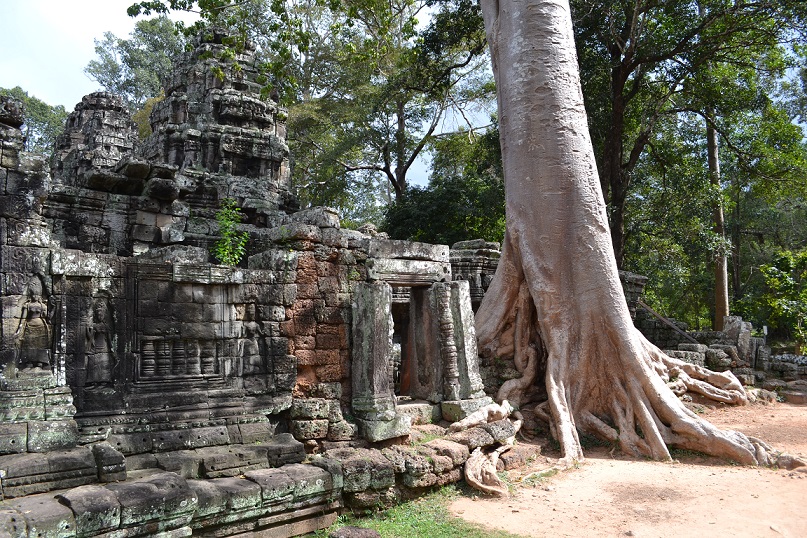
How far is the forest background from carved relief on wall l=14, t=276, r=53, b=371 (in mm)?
5428

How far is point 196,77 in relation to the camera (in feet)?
35.1

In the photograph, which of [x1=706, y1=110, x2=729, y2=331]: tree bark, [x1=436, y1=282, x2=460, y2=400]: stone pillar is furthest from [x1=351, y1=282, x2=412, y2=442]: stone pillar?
[x1=706, y1=110, x2=729, y2=331]: tree bark

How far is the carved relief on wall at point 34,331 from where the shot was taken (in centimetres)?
397

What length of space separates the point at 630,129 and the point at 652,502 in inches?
464

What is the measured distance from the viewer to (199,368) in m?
4.90

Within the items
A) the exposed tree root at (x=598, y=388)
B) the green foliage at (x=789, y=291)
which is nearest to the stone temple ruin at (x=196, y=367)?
the exposed tree root at (x=598, y=388)

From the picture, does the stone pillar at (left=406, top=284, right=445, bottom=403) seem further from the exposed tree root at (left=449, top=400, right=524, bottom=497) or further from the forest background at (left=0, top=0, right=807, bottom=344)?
the forest background at (left=0, top=0, right=807, bottom=344)

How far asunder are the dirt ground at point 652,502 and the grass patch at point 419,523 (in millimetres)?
153

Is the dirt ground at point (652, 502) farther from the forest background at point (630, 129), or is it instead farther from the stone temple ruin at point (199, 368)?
the forest background at point (630, 129)

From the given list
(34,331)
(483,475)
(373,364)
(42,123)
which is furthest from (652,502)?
(42,123)

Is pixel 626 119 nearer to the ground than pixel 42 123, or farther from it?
nearer to the ground

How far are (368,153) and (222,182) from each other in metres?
12.2

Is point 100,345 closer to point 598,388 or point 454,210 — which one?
point 598,388

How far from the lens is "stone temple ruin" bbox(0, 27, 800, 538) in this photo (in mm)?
3865
